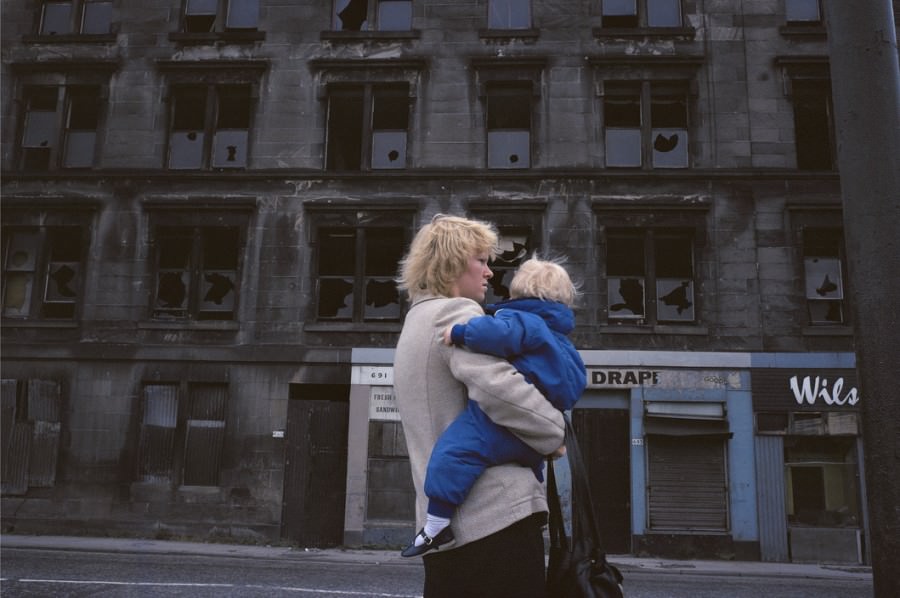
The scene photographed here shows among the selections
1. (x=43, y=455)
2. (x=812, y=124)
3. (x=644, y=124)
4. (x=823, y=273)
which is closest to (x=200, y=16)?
(x=43, y=455)

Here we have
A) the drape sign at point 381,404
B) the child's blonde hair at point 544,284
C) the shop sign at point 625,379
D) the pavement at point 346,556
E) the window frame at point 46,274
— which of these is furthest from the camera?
the window frame at point 46,274

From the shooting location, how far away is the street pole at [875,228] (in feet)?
7.82

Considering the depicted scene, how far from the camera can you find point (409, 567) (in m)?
12.4

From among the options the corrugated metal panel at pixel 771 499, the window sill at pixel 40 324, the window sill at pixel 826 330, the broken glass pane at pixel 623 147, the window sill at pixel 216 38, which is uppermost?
the window sill at pixel 216 38

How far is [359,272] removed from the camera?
18.1m

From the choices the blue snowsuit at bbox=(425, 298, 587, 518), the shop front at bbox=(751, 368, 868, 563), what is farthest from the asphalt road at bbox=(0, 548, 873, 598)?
the blue snowsuit at bbox=(425, 298, 587, 518)

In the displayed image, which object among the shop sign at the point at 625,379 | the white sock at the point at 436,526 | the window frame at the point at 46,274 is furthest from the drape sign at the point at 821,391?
the window frame at the point at 46,274

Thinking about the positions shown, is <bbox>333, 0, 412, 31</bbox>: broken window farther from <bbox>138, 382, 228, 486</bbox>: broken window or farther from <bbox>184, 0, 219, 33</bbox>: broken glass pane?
<bbox>138, 382, 228, 486</bbox>: broken window

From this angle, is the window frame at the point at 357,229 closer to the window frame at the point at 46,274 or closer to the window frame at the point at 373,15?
the window frame at the point at 373,15

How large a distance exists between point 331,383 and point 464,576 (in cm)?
1517

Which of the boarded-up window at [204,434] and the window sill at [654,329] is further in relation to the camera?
the boarded-up window at [204,434]

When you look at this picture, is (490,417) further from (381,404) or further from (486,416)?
(381,404)

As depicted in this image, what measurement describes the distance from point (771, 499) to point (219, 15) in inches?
695

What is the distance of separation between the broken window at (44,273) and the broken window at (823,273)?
683 inches
